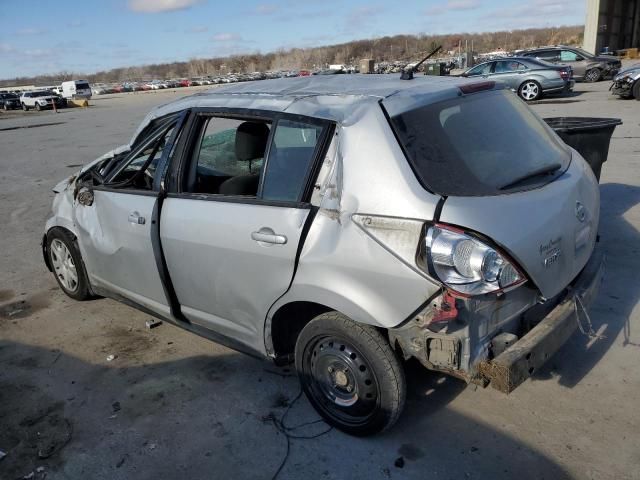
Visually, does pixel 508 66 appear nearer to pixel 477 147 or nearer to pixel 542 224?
pixel 477 147

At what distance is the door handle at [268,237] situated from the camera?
111 inches

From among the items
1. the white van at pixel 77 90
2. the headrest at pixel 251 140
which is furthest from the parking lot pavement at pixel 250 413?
the white van at pixel 77 90

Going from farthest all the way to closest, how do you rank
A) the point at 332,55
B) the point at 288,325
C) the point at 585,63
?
the point at 332,55, the point at 585,63, the point at 288,325

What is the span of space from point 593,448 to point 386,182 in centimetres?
170

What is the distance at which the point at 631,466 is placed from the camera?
2617mm

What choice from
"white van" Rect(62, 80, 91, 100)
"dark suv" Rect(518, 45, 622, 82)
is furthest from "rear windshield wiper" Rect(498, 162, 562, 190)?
"white van" Rect(62, 80, 91, 100)

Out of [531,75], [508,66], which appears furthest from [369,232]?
[508,66]

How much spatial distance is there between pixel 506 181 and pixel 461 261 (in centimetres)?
63

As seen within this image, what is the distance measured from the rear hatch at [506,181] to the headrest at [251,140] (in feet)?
3.45

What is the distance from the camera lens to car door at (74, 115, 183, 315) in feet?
11.9

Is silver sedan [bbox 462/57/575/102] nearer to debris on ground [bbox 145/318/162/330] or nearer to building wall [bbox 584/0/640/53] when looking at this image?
debris on ground [bbox 145/318/162/330]

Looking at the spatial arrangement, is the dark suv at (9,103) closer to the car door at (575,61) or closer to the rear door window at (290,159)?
the car door at (575,61)

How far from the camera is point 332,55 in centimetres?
13400

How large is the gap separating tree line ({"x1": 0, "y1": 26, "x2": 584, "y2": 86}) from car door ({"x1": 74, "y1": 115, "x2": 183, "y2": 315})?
335 feet
